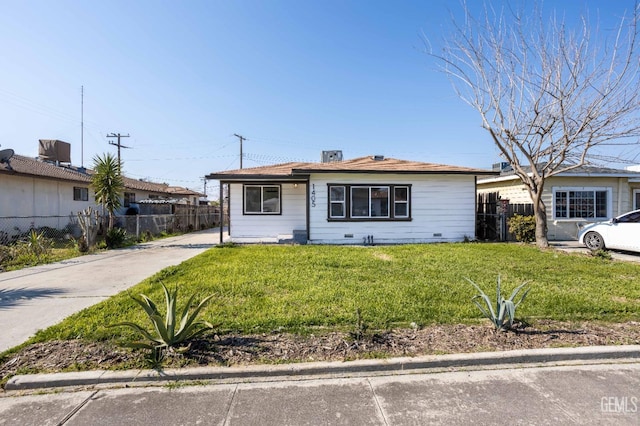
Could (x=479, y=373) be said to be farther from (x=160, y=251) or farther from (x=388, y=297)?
(x=160, y=251)

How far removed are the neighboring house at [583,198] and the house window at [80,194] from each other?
22.5 m

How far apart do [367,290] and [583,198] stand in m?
13.9

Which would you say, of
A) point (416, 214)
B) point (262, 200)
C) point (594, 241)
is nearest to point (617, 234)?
point (594, 241)

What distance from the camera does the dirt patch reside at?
333cm

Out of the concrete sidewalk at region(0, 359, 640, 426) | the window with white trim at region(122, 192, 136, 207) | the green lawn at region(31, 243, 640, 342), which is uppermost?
the window with white trim at region(122, 192, 136, 207)

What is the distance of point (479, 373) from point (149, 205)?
2346 cm

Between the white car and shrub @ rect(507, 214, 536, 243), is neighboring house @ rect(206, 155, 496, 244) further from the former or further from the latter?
the white car

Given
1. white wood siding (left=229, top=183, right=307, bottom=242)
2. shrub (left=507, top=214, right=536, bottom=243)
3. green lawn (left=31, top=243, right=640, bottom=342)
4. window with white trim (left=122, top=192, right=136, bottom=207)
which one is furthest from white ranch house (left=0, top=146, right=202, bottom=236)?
shrub (left=507, top=214, right=536, bottom=243)

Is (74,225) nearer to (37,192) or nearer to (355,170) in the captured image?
(37,192)

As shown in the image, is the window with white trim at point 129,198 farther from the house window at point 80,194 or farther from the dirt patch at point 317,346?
the dirt patch at point 317,346

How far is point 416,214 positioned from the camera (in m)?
13.3

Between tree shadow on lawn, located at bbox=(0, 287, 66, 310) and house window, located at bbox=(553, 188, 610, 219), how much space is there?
17.4 m

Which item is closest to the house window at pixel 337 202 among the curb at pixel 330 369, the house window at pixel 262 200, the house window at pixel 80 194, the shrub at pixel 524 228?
the house window at pixel 262 200

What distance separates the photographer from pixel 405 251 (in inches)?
410
